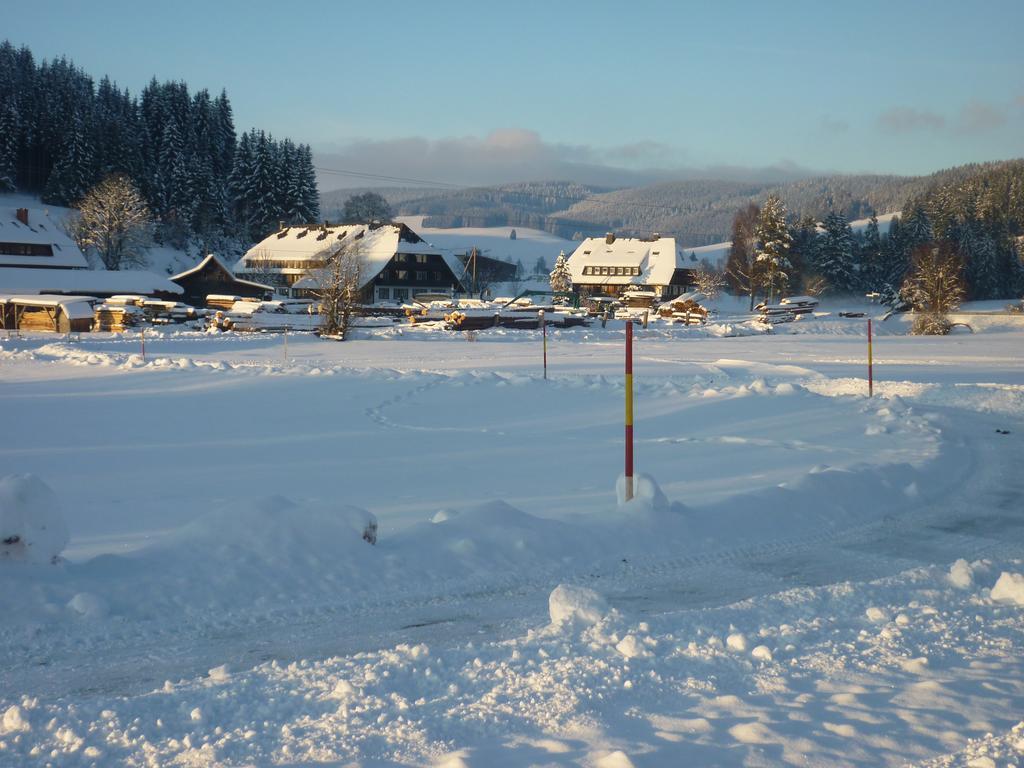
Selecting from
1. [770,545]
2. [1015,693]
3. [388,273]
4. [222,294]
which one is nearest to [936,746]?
[1015,693]

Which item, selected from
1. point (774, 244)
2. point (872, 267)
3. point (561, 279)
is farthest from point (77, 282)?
point (872, 267)

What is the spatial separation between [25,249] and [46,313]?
23.7 meters

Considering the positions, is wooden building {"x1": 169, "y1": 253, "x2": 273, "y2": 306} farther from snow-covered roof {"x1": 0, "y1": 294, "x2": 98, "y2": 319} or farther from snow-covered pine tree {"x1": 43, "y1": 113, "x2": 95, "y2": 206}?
snow-covered pine tree {"x1": 43, "y1": 113, "x2": 95, "y2": 206}

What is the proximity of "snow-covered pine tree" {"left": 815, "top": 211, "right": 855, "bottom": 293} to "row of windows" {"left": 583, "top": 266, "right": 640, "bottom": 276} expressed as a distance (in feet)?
70.8

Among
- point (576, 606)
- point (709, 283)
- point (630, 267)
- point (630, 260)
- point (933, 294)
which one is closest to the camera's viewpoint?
point (576, 606)

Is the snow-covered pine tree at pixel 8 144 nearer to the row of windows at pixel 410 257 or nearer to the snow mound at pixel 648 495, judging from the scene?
the row of windows at pixel 410 257

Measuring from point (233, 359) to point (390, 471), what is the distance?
2396 cm

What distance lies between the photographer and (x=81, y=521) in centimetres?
891

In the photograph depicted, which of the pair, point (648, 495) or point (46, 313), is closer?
point (648, 495)

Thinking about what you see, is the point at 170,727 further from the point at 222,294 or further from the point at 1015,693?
the point at 222,294

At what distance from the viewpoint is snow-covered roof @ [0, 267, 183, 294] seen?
67.0 meters

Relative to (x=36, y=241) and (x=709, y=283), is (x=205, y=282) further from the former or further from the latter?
(x=709, y=283)

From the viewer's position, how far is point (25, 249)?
75.5m

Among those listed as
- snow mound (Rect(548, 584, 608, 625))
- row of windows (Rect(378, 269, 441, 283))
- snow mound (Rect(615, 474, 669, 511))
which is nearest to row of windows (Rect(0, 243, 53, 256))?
row of windows (Rect(378, 269, 441, 283))
